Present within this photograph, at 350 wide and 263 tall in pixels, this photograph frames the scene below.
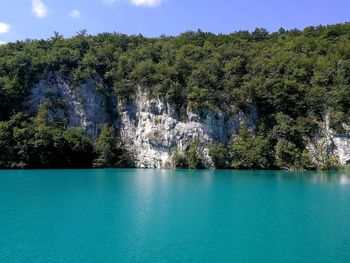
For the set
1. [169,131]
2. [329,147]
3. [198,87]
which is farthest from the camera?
[198,87]

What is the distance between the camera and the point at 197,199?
31.8 m

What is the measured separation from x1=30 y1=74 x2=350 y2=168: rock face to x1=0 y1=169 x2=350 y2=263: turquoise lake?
26439 mm

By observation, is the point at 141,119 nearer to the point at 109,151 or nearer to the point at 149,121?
the point at 149,121

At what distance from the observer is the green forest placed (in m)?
62.3

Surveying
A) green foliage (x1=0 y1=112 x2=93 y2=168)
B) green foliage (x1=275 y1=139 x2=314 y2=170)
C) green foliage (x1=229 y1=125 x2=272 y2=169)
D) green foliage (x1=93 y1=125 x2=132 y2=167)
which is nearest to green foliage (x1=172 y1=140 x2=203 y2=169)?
green foliage (x1=229 y1=125 x2=272 y2=169)

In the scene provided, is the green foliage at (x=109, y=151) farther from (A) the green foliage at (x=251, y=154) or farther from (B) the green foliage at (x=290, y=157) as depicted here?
(B) the green foliage at (x=290, y=157)

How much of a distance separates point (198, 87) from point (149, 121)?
10.1 metres

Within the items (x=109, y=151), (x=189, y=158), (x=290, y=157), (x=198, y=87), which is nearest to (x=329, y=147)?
(x=290, y=157)

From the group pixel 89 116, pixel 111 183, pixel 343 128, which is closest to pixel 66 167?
pixel 89 116

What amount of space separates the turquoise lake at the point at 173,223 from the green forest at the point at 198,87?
80.2ft

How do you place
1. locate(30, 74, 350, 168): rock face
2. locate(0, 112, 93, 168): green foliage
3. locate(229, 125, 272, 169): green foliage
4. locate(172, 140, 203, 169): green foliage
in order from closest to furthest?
1. locate(0, 112, 93, 168): green foliage
2. locate(229, 125, 272, 169): green foliage
3. locate(30, 74, 350, 168): rock face
4. locate(172, 140, 203, 169): green foliage

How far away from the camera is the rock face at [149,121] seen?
63844 millimetres

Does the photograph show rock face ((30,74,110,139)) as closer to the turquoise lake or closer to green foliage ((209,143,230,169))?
green foliage ((209,143,230,169))

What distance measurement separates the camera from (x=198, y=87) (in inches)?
2761
